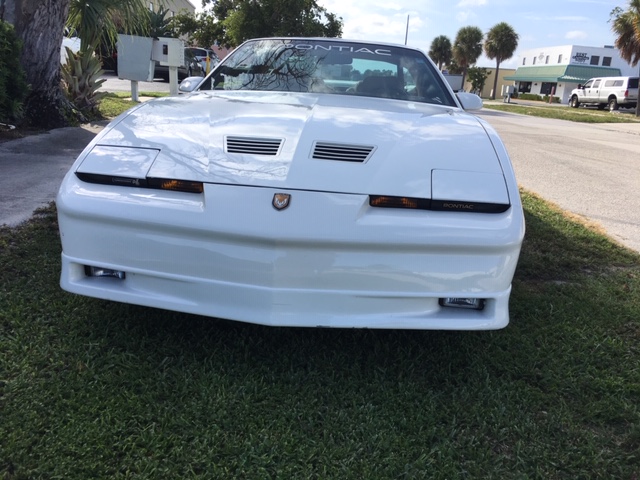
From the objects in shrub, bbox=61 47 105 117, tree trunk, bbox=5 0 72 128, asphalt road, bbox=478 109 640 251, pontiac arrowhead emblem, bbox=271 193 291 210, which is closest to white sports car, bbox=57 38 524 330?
pontiac arrowhead emblem, bbox=271 193 291 210

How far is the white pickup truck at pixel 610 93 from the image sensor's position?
1163 inches

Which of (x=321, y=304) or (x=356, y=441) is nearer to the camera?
(x=356, y=441)

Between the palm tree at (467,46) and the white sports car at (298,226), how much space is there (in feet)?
209

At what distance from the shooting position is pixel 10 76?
638cm

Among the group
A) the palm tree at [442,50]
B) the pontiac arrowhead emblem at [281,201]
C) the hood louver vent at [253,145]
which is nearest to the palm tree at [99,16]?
the hood louver vent at [253,145]

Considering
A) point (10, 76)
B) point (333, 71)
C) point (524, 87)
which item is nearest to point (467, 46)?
point (524, 87)

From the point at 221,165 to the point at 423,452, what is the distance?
1252mm

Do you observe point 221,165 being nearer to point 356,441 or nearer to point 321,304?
point 321,304

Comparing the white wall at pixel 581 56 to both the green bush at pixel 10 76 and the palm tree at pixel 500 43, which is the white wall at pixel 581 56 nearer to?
the palm tree at pixel 500 43

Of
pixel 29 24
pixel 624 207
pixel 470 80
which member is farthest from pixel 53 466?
pixel 470 80

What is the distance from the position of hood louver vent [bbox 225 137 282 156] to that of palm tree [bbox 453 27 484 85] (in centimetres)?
6358

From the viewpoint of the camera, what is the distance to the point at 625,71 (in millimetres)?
60750

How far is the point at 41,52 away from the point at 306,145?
21.3ft

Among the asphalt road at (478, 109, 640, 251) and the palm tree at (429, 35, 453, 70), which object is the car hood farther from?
the palm tree at (429, 35, 453, 70)
